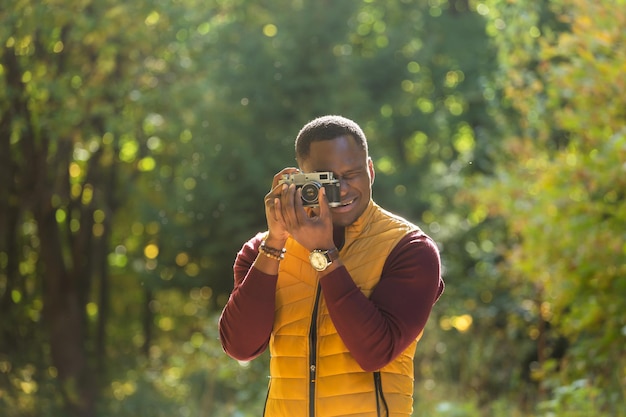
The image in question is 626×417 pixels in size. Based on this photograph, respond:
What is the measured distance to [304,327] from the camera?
271 cm

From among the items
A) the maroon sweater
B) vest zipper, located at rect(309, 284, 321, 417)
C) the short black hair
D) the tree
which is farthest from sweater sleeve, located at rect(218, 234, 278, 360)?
the tree

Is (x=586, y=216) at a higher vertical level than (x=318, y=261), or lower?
lower

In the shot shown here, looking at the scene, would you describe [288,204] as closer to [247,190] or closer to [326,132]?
[326,132]

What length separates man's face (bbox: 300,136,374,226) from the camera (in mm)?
2742

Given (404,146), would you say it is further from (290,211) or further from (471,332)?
(290,211)

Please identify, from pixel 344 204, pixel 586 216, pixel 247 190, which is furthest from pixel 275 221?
pixel 247 190

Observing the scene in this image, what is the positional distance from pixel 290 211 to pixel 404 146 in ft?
42.5

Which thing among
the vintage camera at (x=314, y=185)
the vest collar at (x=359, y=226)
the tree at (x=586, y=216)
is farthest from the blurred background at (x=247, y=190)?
the vintage camera at (x=314, y=185)

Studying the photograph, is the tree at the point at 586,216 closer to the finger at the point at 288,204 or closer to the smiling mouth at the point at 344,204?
the smiling mouth at the point at 344,204

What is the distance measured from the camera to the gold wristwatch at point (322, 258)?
2.62 meters

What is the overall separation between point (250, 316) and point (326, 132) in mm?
499

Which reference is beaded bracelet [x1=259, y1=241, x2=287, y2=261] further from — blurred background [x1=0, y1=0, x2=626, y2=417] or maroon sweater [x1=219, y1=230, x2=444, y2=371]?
blurred background [x1=0, y1=0, x2=626, y2=417]

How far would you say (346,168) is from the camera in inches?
108

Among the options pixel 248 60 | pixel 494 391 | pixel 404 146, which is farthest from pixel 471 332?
pixel 404 146
